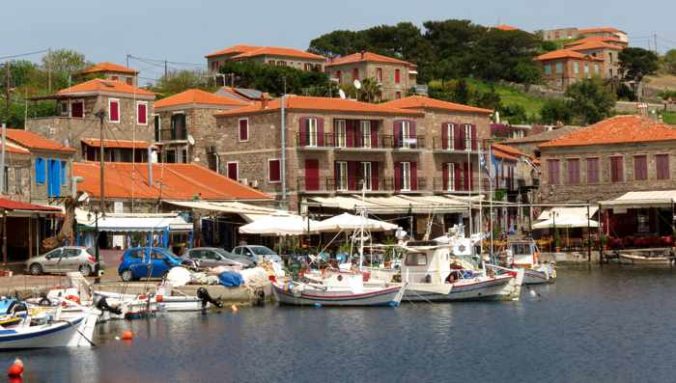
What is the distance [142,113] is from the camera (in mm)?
88000

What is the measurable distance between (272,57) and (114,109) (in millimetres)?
67942

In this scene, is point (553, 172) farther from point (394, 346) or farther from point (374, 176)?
point (394, 346)

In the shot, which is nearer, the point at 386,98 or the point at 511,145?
the point at 511,145

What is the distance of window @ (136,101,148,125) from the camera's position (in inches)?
3452

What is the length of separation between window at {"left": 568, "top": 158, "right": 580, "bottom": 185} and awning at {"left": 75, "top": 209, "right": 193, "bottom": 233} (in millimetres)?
33808

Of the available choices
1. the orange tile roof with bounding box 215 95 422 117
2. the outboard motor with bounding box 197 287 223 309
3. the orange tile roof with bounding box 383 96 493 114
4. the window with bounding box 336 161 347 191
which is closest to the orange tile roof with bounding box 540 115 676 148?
the orange tile roof with bounding box 383 96 493 114

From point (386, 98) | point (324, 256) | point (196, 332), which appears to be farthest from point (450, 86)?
point (196, 332)

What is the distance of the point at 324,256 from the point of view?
6931 centimetres

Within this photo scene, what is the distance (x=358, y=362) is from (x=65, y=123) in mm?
45689

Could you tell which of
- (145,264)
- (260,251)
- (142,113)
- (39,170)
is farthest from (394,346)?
(142,113)

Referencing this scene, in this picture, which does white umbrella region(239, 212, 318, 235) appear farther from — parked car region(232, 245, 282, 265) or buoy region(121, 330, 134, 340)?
buoy region(121, 330, 134, 340)

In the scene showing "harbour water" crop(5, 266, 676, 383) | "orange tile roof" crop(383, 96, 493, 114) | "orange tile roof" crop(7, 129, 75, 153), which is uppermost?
"orange tile roof" crop(383, 96, 493, 114)

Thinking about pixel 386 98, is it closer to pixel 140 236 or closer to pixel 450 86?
pixel 450 86

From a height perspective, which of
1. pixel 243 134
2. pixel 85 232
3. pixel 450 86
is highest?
pixel 450 86
